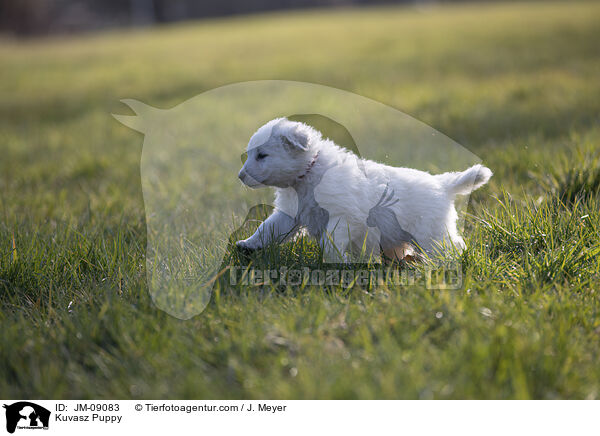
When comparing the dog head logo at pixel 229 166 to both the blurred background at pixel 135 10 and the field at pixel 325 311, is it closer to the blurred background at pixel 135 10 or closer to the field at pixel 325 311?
the field at pixel 325 311

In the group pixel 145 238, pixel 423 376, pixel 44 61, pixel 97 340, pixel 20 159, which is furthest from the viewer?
pixel 44 61

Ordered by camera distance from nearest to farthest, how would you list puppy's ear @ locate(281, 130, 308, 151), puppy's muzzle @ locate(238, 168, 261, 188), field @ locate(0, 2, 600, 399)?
field @ locate(0, 2, 600, 399)
puppy's ear @ locate(281, 130, 308, 151)
puppy's muzzle @ locate(238, 168, 261, 188)

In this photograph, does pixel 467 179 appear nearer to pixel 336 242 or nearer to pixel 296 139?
pixel 336 242

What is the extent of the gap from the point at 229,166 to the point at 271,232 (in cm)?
172

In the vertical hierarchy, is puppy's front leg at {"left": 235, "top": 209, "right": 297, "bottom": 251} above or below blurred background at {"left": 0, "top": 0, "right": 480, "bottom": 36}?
below

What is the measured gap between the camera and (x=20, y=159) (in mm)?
7070

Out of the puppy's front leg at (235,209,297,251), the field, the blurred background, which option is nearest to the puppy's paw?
the puppy's front leg at (235,209,297,251)

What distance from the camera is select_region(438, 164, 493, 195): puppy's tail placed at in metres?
3.09

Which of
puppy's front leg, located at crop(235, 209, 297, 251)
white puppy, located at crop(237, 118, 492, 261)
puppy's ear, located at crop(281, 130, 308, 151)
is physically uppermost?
puppy's ear, located at crop(281, 130, 308, 151)
